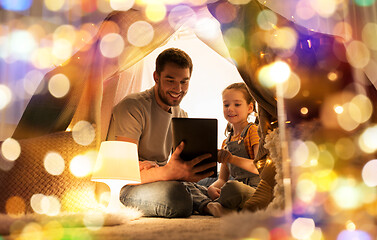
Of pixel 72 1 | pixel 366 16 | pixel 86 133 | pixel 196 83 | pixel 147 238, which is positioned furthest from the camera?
pixel 196 83

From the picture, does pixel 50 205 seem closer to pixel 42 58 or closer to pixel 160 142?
pixel 160 142

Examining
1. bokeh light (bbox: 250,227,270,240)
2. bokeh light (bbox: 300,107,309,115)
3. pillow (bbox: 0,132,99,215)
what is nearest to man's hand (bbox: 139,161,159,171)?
pillow (bbox: 0,132,99,215)

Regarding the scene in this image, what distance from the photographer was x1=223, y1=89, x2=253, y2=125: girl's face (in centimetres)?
190

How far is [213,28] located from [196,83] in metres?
0.80

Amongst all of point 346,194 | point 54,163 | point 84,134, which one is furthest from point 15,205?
point 346,194

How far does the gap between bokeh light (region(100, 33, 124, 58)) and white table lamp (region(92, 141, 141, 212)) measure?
535 mm

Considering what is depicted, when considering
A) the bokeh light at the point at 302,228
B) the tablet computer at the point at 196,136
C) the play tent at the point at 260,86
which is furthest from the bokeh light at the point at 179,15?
the bokeh light at the point at 302,228

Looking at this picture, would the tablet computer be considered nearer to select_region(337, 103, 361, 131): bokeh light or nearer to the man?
the man

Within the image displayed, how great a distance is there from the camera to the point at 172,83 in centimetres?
167

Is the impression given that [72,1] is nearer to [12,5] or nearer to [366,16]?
[12,5]

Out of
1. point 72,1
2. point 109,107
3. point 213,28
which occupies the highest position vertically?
point 72,1

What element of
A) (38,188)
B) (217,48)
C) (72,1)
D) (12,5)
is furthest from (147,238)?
(12,5)

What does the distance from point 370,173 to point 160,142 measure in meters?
1.03

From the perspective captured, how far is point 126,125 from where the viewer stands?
4.98 ft
